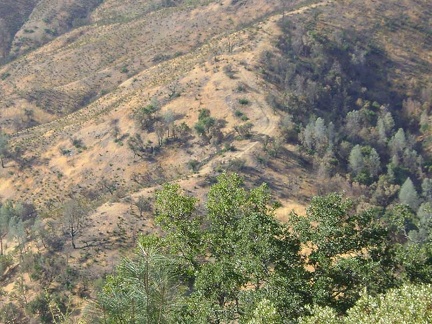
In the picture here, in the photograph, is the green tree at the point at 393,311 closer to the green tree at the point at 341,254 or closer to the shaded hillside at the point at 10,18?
the green tree at the point at 341,254

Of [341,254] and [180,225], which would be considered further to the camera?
[180,225]

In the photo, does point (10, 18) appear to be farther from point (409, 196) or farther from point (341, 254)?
point (341, 254)

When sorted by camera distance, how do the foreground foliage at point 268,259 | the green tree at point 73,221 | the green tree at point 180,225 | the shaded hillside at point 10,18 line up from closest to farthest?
1. the foreground foliage at point 268,259
2. the green tree at point 180,225
3. the green tree at point 73,221
4. the shaded hillside at point 10,18

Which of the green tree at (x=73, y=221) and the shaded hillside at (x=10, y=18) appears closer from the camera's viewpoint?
the green tree at (x=73, y=221)

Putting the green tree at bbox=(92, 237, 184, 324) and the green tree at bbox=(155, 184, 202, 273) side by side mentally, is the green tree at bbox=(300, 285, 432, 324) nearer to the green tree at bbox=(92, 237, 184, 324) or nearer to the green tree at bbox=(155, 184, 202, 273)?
the green tree at bbox=(92, 237, 184, 324)

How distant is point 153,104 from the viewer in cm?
8600

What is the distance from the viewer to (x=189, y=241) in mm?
21531

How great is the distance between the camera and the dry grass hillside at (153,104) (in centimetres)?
6681

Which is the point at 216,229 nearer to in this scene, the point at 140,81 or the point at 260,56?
the point at 260,56

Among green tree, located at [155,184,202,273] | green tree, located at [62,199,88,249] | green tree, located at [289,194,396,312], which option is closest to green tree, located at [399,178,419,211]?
green tree, located at [62,199,88,249]

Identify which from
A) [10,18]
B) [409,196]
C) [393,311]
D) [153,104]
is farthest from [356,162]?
[10,18]

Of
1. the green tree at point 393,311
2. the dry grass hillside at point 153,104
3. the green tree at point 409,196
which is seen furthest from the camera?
A: the dry grass hillside at point 153,104

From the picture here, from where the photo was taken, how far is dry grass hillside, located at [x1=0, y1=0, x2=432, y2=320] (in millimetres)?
66812

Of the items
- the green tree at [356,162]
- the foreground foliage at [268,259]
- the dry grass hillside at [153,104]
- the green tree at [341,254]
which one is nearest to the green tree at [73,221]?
the dry grass hillside at [153,104]
